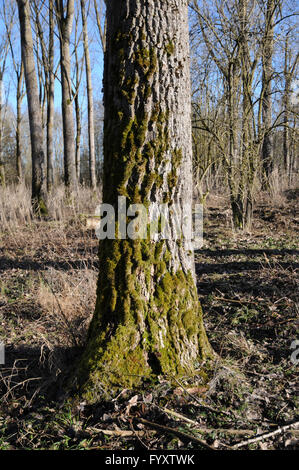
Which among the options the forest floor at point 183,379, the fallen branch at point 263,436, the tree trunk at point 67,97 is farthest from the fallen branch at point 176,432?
the tree trunk at point 67,97

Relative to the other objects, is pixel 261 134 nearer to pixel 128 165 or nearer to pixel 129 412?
pixel 128 165

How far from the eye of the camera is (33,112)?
7.92 m

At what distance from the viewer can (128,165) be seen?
214 cm

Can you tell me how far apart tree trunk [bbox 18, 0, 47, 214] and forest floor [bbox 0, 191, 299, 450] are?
3466 mm

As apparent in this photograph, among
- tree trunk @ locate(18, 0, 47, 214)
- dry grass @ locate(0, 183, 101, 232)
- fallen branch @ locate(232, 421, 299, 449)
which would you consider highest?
tree trunk @ locate(18, 0, 47, 214)

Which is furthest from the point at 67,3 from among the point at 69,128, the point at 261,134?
the point at 261,134

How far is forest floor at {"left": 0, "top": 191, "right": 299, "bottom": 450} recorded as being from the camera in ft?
6.01

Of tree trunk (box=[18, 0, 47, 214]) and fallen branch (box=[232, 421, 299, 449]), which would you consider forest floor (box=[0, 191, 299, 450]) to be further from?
tree trunk (box=[18, 0, 47, 214])

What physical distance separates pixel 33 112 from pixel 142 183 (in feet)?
22.1

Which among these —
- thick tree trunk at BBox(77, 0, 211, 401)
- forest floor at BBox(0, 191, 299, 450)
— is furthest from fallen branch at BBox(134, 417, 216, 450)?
thick tree trunk at BBox(77, 0, 211, 401)

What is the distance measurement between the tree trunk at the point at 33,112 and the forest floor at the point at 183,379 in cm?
347

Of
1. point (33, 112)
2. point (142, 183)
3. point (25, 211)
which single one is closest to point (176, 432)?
point (142, 183)

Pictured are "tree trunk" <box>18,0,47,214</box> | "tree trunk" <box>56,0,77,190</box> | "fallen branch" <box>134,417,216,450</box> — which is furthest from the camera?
"tree trunk" <box>56,0,77,190</box>

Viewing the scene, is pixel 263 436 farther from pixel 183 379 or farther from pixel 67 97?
pixel 67 97
